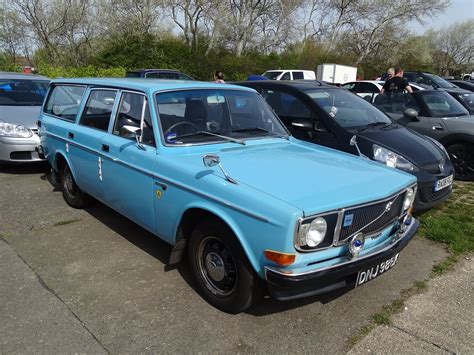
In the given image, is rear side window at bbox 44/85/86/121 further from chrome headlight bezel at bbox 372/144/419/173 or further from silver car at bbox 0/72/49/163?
chrome headlight bezel at bbox 372/144/419/173

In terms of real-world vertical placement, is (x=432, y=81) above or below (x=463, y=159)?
above

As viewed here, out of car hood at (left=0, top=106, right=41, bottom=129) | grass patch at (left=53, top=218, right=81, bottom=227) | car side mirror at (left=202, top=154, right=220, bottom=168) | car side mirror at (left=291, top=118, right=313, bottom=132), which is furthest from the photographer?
car hood at (left=0, top=106, right=41, bottom=129)

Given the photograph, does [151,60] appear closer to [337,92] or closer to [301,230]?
[337,92]

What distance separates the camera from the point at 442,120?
7461 mm

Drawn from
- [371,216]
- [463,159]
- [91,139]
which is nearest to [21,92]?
[91,139]

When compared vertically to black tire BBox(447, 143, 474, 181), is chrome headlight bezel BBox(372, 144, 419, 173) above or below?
above

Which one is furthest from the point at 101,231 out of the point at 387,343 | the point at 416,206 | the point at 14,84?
the point at 14,84

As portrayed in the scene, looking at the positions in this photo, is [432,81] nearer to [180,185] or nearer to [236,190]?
[180,185]

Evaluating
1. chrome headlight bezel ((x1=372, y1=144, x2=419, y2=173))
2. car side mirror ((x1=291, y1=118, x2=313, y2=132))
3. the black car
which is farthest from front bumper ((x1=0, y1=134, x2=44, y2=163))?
chrome headlight bezel ((x1=372, y1=144, x2=419, y2=173))

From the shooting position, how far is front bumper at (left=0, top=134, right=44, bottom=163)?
6.77 m

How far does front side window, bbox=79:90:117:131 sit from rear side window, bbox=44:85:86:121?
0.27 m

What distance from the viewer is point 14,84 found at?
8211 millimetres

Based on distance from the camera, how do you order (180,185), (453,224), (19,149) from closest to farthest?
(180,185) < (453,224) < (19,149)

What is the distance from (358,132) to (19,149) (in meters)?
5.32
